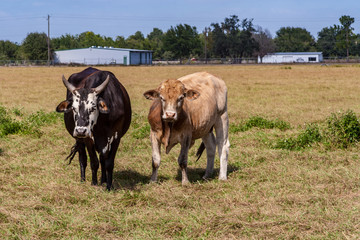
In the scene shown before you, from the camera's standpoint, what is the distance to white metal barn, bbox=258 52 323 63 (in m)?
108

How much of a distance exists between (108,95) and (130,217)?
2088 mm

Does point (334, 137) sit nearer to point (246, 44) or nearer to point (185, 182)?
point (185, 182)

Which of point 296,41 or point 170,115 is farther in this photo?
point 296,41

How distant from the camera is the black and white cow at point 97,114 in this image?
6465 millimetres

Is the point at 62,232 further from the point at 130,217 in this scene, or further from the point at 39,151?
the point at 39,151

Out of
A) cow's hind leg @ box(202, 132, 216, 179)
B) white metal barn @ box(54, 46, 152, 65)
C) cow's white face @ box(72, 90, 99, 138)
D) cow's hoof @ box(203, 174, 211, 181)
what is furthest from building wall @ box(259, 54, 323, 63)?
cow's white face @ box(72, 90, 99, 138)

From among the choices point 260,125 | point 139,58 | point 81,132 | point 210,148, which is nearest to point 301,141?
point 260,125

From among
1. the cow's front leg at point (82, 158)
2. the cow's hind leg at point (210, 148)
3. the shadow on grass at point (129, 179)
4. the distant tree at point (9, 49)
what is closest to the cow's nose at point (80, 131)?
the shadow on grass at point (129, 179)

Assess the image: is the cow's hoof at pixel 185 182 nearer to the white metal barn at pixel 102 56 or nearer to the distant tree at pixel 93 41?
the white metal barn at pixel 102 56

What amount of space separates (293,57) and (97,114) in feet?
353

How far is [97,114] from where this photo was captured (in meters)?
6.73

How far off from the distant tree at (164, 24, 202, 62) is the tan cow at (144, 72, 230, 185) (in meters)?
102

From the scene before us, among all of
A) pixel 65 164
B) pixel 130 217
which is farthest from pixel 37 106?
pixel 130 217

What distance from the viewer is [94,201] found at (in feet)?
21.3
